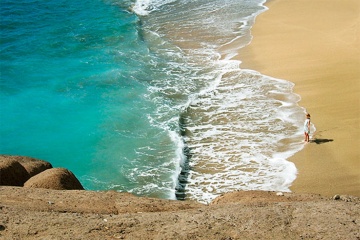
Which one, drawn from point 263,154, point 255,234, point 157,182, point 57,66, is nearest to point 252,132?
point 263,154

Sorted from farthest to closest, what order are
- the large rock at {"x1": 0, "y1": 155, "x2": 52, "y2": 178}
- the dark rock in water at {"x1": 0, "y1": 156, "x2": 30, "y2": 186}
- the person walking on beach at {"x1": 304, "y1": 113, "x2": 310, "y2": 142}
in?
the person walking on beach at {"x1": 304, "y1": 113, "x2": 310, "y2": 142} → the large rock at {"x1": 0, "y1": 155, "x2": 52, "y2": 178} → the dark rock in water at {"x1": 0, "y1": 156, "x2": 30, "y2": 186}

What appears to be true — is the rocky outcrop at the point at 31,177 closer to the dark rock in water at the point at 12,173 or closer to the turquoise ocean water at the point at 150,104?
the dark rock in water at the point at 12,173

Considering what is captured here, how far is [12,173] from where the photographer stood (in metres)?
11.0

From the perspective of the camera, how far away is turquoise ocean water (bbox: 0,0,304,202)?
15711mm

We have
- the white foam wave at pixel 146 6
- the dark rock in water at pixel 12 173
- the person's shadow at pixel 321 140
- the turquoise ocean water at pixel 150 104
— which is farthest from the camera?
the white foam wave at pixel 146 6

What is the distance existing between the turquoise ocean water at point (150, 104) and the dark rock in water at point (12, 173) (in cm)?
412

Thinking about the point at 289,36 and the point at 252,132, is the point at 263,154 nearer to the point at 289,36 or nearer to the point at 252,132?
the point at 252,132

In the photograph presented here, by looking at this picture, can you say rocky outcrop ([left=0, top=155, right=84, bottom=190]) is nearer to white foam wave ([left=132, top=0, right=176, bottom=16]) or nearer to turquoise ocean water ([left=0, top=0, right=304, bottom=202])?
turquoise ocean water ([left=0, top=0, right=304, bottom=202])

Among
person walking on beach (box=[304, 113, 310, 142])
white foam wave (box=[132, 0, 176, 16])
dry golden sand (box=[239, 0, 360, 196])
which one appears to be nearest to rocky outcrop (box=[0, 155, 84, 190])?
dry golden sand (box=[239, 0, 360, 196])

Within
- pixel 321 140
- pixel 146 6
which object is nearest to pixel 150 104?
pixel 321 140

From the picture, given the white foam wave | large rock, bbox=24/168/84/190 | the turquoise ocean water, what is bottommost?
the turquoise ocean water

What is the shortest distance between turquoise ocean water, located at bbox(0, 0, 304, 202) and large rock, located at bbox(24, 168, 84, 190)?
147 inches

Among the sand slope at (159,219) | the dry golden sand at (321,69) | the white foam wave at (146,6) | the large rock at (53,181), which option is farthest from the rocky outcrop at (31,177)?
the white foam wave at (146,6)

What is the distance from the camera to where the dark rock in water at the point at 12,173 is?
10778 millimetres
